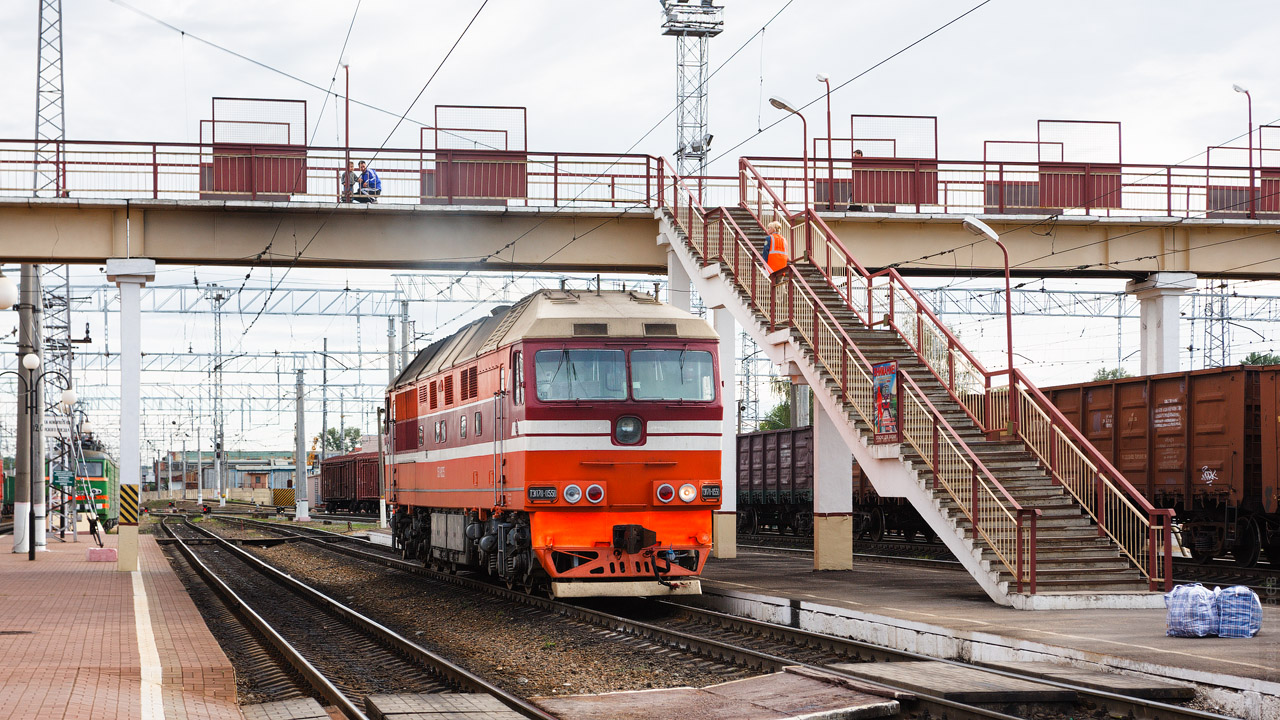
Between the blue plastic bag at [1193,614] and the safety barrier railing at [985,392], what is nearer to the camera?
the blue plastic bag at [1193,614]

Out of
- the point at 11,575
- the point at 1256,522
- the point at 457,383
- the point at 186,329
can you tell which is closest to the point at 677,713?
the point at 457,383

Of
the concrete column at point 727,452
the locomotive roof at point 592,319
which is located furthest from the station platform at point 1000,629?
the concrete column at point 727,452

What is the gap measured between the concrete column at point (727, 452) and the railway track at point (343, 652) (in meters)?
8.30

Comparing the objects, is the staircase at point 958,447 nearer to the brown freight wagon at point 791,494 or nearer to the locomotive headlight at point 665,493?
the locomotive headlight at point 665,493

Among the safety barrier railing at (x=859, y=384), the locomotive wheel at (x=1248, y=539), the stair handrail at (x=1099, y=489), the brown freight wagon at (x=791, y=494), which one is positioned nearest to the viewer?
the stair handrail at (x=1099, y=489)

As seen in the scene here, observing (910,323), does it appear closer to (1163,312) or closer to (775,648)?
(775,648)

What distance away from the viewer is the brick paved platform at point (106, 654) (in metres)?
9.91

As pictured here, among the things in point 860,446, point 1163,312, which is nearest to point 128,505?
point 860,446

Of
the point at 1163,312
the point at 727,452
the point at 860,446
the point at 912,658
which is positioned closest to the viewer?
the point at 912,658

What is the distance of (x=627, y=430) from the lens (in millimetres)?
17172

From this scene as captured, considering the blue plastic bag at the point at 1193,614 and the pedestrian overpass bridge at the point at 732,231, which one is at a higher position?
the pedestrian overpass bridge at the point at 732,231

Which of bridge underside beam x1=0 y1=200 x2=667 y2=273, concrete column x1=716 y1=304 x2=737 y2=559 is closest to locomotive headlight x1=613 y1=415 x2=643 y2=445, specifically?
concrete column x1=716 y1=304 x2=737 y2=559

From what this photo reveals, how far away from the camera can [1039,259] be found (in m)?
26.9

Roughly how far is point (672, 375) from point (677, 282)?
9.07m
